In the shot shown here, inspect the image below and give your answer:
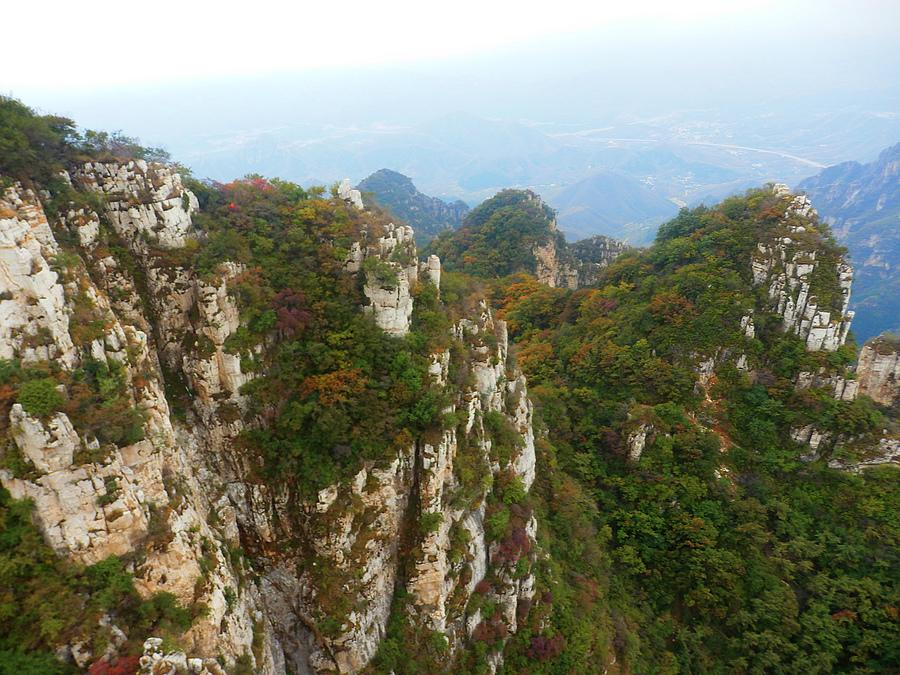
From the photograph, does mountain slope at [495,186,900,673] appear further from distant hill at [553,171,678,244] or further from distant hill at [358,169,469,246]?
distant hill at [553,171,678,244]

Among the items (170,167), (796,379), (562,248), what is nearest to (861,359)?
(796,379)

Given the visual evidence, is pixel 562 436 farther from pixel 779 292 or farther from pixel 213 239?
pixel 213 239

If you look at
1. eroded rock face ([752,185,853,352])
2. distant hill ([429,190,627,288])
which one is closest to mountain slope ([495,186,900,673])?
eroded rock face ([752,185,853,352])

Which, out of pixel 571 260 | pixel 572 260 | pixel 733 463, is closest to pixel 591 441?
pixel 733 463

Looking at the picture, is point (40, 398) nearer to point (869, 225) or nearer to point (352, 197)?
point (352, 197)

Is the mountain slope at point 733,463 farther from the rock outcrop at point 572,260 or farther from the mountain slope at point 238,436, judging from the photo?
the rock outcrop at point 572,260
